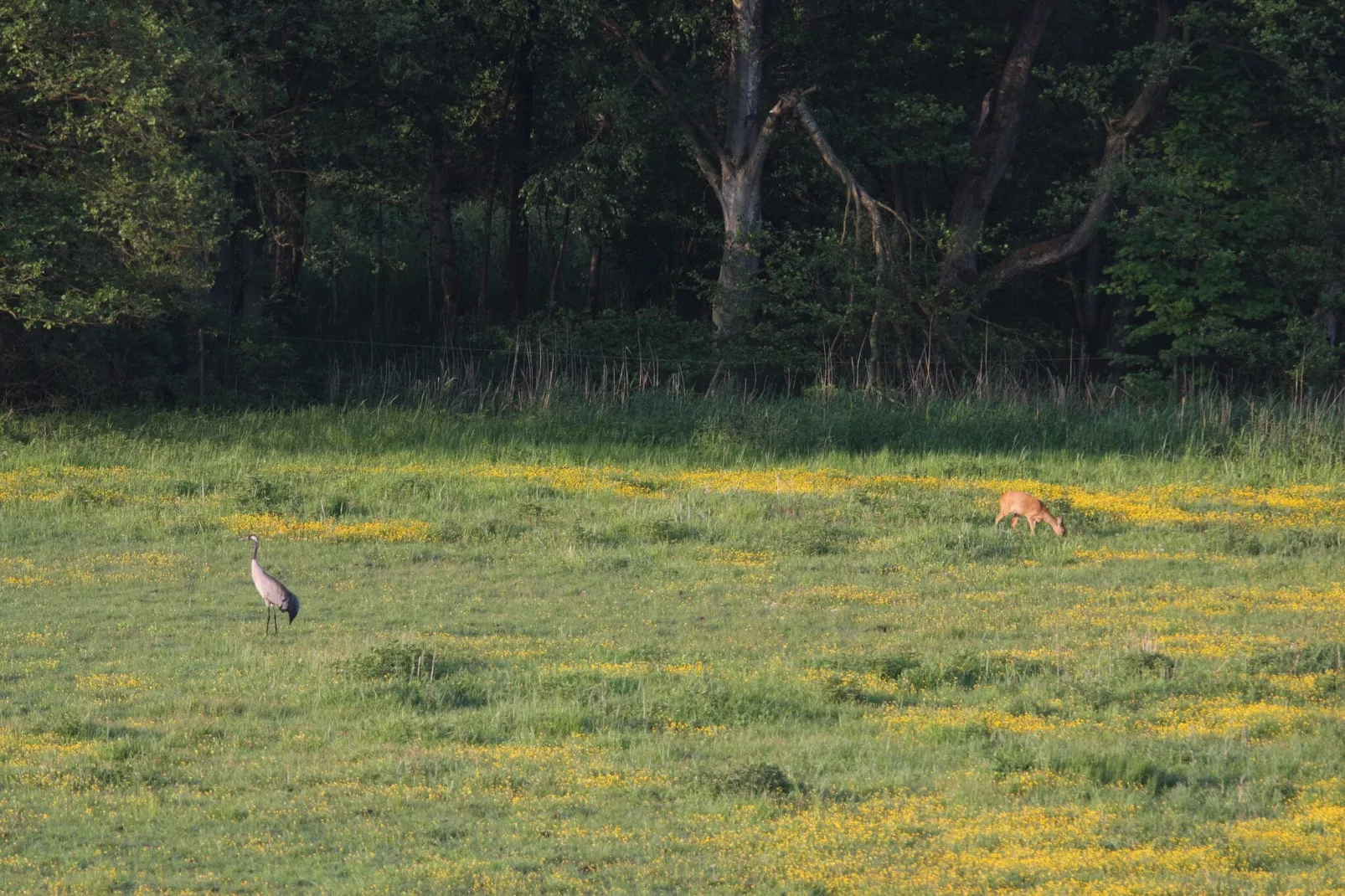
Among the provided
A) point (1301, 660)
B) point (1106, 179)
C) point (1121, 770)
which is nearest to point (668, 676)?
point (1121, 770)

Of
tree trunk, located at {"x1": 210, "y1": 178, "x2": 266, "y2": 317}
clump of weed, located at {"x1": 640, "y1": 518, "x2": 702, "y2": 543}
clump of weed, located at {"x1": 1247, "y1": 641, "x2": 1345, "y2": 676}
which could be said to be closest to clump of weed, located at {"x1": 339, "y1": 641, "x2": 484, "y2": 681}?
clump of weed, located at {"x1": 1247, "y1": 641, "x2": 1345, "y2": 676}

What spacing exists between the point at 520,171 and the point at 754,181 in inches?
251

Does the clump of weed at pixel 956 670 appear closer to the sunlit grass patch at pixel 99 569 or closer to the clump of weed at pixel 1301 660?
the clump of weed at pixel 1301 660

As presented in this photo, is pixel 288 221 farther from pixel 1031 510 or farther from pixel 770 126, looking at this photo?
pixel 1031 510

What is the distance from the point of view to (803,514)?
1938 cm

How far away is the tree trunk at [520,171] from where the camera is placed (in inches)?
1460

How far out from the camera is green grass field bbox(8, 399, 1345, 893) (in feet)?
26.1

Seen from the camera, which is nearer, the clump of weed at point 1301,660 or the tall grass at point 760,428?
the clump of weed at point 1301,660

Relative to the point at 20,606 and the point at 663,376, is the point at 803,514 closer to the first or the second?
the point at 20,606

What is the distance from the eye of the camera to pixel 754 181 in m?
34.1

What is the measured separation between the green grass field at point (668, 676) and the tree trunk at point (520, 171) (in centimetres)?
1542

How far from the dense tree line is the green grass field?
24.7ft

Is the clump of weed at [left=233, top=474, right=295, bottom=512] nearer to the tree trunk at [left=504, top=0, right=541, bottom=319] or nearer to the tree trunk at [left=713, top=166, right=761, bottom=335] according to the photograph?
the tree trunk at [left=713, top=166, right=761, bottom=335]

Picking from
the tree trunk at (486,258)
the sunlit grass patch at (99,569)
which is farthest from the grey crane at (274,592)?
the tree trunk at (486,258)
